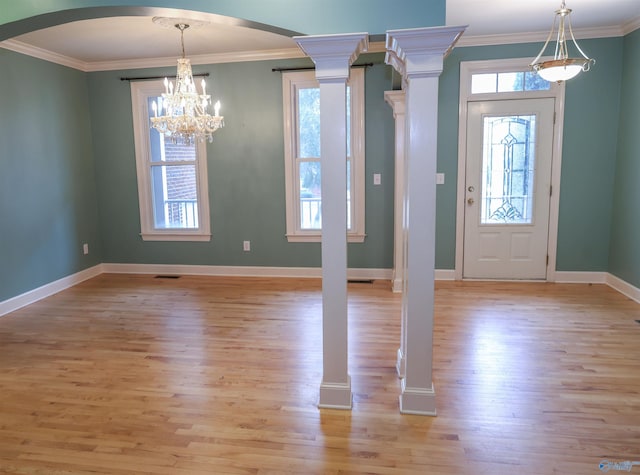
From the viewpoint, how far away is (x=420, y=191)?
2154 millimetres

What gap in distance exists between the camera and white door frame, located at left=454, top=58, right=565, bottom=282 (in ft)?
14.7

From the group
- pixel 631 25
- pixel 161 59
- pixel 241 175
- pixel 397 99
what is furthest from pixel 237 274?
pixel 631 25

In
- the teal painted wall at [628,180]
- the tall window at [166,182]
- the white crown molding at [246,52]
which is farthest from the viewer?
the tall window at [166,182]

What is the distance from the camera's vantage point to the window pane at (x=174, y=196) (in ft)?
17.4

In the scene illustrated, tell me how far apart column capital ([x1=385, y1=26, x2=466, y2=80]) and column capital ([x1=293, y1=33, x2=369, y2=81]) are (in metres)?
0.17

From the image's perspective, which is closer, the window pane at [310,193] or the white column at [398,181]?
the white column at [398,181]

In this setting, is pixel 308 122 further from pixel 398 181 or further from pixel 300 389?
pixel 300 389

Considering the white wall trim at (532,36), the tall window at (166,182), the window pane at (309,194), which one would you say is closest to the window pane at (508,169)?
the white wall trim at (532,36)

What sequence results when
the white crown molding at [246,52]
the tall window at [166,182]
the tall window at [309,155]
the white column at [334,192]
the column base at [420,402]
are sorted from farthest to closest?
the tall window at [166,182]
the tall window at [309,155]
the white crown molding at [246,52]
the column base at [420,402]
the white column at [334,192]

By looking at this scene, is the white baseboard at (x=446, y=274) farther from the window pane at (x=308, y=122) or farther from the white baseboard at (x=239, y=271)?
the window pane at (x=308, y=122)

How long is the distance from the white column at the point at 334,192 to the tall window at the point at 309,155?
8.22 feet

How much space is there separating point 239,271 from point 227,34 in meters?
2.67

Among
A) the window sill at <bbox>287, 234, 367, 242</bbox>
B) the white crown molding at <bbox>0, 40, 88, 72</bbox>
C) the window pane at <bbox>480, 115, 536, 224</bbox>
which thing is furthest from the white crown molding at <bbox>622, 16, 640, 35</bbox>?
the white crown molding at <bbox>0, 40, 88, 72</bbox>

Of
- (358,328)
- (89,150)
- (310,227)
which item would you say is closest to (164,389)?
(358,328)
